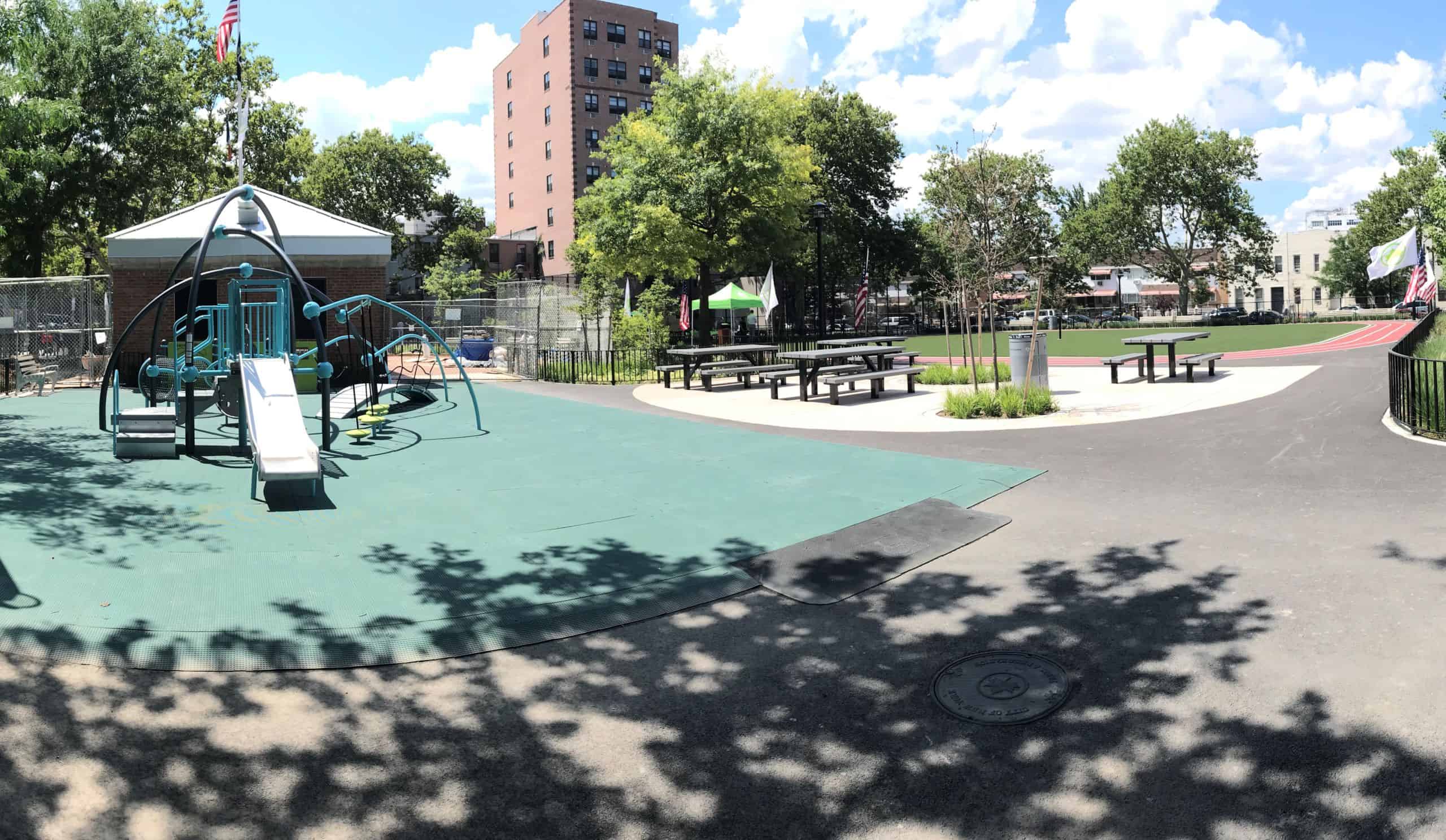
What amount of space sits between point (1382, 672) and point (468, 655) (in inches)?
202

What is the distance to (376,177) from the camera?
237 ft

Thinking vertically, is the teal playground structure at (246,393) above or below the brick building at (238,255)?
below

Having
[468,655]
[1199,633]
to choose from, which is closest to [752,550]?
[468,655]

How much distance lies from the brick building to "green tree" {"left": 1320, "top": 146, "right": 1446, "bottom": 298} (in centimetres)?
7379

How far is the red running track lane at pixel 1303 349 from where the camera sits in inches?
1195

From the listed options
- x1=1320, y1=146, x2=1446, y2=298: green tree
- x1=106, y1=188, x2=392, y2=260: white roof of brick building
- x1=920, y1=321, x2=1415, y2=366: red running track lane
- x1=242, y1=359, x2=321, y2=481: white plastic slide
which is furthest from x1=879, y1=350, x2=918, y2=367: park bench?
x1=1320, y1=146, x2=1446, y2=298: green tree

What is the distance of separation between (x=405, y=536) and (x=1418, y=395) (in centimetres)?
1251

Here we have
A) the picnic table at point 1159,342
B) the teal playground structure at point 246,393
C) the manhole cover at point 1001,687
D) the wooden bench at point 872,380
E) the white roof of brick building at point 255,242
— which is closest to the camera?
the manhole cover at point 1001,687

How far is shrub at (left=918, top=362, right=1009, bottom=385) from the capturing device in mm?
22078

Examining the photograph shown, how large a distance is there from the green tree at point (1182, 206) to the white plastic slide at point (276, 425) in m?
79.0

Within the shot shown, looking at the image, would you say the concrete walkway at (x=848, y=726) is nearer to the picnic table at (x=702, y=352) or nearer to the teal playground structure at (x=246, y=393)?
the teal playground structure at (x=246, y=393)

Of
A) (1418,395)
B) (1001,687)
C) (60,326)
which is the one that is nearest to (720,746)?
(1001,687)

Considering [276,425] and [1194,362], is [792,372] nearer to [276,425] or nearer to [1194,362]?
[1194,362]

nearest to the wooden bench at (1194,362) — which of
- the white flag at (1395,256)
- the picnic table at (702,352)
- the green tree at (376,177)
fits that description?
the white flag at (1395,256)
